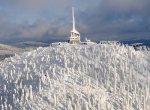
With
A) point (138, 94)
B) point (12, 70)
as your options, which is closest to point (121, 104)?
point (138, 94)

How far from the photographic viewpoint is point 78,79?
111m

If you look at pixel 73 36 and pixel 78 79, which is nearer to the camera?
pixel 78 79

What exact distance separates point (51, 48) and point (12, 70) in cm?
1726

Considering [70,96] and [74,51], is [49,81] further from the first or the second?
[74,51]

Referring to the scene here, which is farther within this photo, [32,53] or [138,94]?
[32,53]

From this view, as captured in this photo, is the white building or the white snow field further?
the white building

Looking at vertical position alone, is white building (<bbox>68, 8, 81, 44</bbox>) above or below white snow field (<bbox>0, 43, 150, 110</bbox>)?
above

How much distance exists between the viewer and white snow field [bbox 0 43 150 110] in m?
103

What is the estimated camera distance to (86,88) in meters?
107

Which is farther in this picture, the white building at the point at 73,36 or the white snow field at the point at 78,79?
the white building at the point at 73,36

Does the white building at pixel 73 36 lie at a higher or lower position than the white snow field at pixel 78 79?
higher

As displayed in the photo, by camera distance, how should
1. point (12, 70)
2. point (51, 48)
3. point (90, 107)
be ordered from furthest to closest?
point (51, 48) < point (12, 70) < point (90, 107)

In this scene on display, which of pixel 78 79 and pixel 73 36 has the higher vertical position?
pixel 73 36

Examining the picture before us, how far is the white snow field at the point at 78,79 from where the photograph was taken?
10338cm
